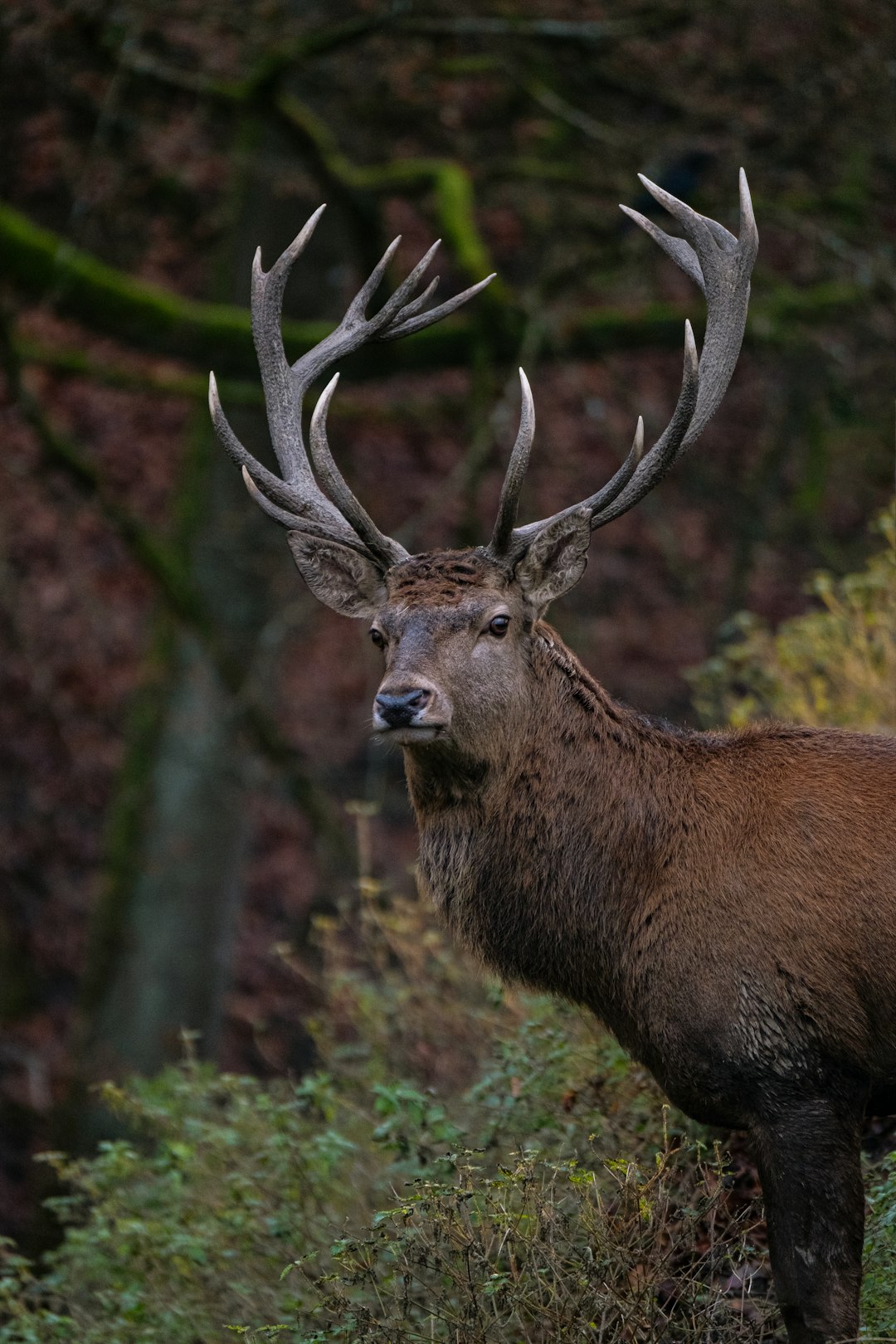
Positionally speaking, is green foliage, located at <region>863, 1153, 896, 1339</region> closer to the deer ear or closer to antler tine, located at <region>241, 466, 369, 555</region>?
the deer ear

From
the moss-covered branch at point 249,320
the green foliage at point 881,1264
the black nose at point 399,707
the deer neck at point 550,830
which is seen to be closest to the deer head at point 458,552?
the black nose at point 399,707

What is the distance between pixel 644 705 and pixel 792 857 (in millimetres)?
11907

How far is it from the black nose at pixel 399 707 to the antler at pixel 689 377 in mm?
712

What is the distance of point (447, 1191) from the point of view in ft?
15.8

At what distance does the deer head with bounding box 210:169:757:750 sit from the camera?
5441 mm

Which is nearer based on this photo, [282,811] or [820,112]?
[820,112]

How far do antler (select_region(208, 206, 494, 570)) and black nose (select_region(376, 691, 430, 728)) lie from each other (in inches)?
32.4

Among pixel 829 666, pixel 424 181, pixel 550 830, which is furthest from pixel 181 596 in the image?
pixel 550 830

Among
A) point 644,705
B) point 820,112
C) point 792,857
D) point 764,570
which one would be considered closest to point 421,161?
point 820,112

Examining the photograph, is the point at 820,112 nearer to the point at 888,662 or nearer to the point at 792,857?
the point at 888,662

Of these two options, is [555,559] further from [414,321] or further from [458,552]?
[414,321]

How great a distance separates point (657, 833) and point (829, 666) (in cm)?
294

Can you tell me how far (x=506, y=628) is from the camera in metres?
5.65

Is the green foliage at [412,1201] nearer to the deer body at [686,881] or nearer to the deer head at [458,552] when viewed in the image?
the deer body at [686,881]
